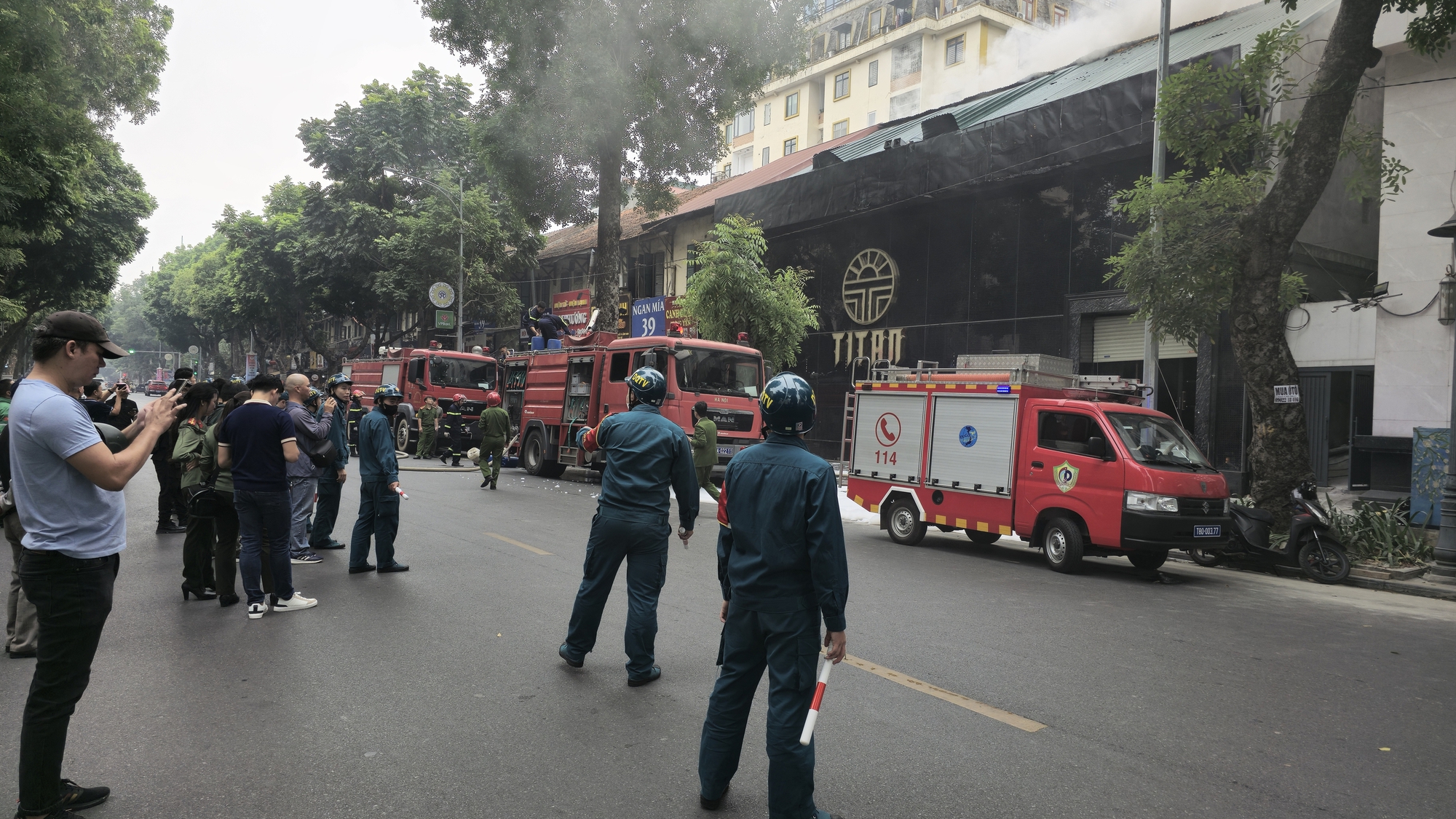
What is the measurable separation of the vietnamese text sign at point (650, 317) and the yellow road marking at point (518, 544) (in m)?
15.1

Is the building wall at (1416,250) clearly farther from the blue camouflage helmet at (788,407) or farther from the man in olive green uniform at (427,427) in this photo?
the man in olive green uniform at (427,427)

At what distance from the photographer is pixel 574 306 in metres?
36.2

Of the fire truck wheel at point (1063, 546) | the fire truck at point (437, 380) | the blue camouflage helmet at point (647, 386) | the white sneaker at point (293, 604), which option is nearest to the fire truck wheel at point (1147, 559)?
the fire truck wheel at point (1063, 546)

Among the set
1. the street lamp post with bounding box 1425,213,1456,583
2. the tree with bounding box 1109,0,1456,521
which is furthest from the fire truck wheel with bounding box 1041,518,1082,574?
the street lamp post with bounding box 1425,213,1456,583

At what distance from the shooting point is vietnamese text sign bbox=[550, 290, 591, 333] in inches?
1385

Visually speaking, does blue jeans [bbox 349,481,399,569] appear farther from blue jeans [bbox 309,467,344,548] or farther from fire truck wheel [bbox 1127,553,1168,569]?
fire truck wheel [bbox 1127,553,1168,569]

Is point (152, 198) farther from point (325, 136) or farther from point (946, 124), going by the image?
point (946, 124)

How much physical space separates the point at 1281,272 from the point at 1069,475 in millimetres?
4118

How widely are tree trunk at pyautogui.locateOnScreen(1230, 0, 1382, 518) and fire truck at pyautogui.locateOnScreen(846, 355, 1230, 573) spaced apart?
1.69 metres

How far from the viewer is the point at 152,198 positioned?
3597cm

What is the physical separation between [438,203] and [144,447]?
3515 centimetres

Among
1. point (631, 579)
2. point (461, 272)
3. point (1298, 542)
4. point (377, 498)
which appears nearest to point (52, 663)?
point (631, 579)

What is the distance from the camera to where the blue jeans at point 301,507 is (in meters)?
8.75

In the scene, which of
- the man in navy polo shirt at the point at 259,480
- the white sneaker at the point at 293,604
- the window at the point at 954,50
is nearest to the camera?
the man in navy polo shirt at the point at 259,480
